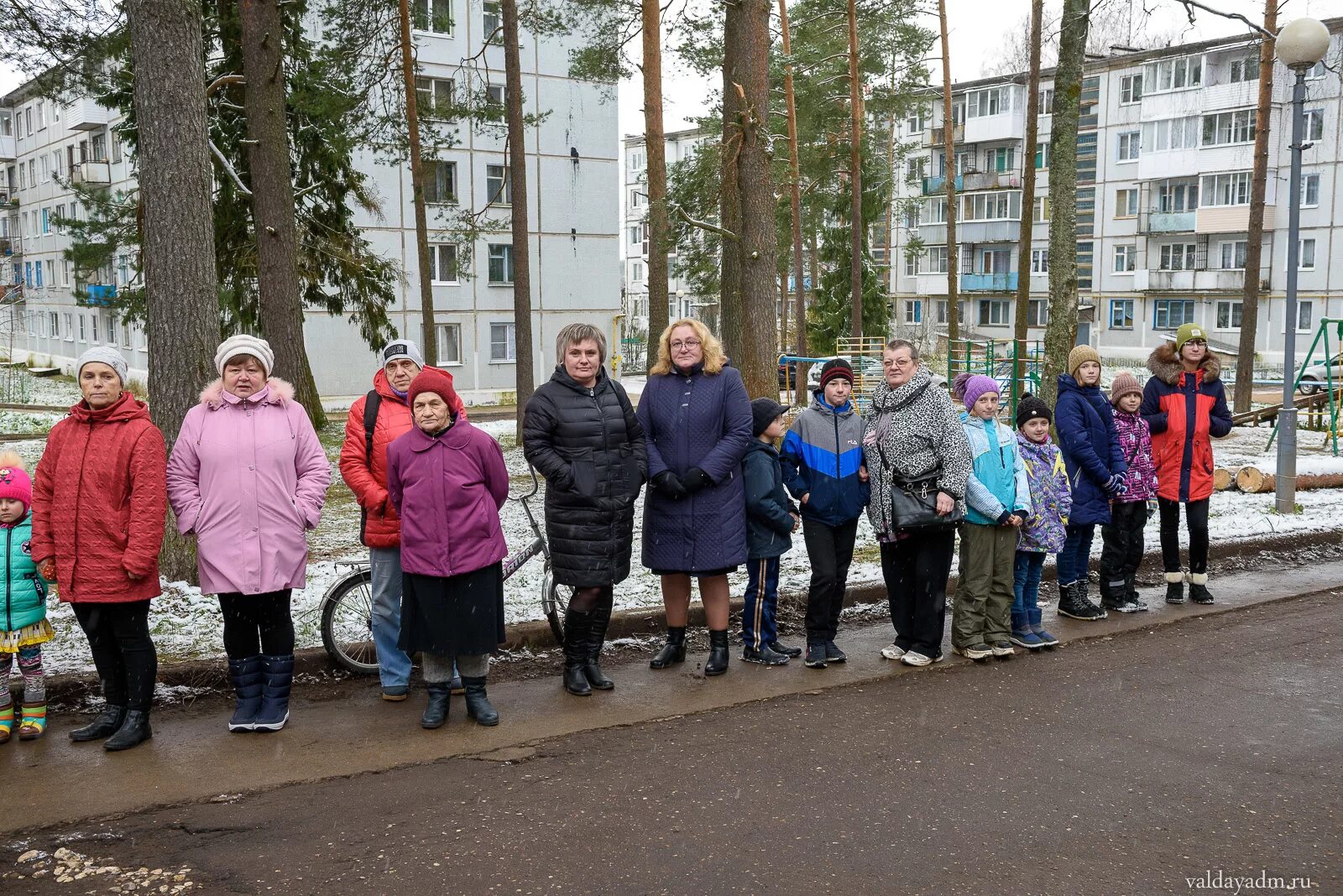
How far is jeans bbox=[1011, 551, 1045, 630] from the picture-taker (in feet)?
25.1

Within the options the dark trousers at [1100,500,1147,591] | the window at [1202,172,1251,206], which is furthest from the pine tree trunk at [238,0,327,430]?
the window at [1202,172,1251,206]

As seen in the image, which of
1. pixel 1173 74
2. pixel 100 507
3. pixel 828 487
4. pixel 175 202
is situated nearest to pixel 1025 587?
pixel 828 487

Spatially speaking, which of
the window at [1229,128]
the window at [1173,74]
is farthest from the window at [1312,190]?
the window at [1173,74]

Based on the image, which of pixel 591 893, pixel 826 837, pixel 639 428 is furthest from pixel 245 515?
pixel 826 837

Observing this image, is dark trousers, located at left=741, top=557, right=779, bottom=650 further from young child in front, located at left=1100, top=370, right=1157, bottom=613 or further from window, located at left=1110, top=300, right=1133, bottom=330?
window, located at left=1110, top=300, right=1133, bottom=330

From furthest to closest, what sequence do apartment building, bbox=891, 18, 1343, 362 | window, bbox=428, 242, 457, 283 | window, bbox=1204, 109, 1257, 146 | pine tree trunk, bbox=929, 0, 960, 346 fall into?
window, bbox=1204, 109, 1257, 146
apartment building, bbox=891, 18, 1343, 362
window, bbox=428, 242, 457, 283
pine tree trunk, bbox=929, 0, 960, 346

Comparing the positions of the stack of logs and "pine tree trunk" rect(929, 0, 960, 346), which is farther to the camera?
"pine tree trunk" rect(929, 0, 960, 346)

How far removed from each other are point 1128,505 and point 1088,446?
798 mm

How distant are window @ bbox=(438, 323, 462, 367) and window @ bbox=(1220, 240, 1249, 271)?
37.5 meters

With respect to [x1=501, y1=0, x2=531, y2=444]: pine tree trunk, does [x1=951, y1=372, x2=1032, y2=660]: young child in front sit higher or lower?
lower

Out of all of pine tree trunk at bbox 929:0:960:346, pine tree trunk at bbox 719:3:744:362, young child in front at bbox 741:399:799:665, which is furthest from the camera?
pine tree trunk at bbox 929:0:960:346

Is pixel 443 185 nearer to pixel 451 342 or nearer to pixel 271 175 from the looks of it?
pixel 451 342

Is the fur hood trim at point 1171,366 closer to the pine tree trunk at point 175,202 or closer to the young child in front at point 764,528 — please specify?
the young child in front at point 764,528

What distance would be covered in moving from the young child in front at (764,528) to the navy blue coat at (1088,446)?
2273mm
